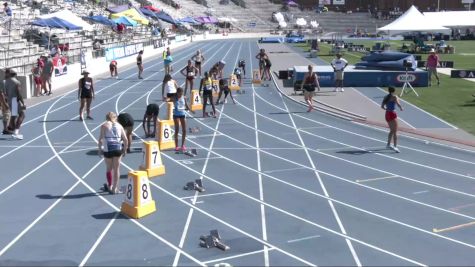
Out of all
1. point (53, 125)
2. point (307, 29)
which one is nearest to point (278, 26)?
point (307, 29)

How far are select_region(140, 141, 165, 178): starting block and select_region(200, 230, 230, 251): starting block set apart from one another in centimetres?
407

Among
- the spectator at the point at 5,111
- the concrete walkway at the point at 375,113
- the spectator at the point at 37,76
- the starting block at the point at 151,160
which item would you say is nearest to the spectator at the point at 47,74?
the spectator at the point at 37,76

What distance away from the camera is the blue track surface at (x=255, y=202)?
8406mm

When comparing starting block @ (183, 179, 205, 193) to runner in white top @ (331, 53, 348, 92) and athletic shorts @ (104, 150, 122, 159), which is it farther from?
runner in white top @ (331, 53, 348, 92)

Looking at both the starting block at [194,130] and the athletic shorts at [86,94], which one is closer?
the starting block at [194,130]

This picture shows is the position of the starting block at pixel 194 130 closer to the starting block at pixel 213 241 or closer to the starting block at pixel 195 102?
the starting block at pixel 195 102

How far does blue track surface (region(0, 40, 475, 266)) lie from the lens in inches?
331

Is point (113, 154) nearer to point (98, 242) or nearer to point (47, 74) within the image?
point (98, 242)

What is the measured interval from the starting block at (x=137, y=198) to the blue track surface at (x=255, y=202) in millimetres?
157

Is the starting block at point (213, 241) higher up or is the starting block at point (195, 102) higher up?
the starting block at point (195, 102)

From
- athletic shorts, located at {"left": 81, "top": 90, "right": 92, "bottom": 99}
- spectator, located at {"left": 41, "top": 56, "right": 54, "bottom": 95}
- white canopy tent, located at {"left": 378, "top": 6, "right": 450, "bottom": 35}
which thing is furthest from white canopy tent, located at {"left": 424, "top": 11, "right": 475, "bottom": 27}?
athletic shorts, located at {"left": 81, "top": 90, "right": 92, "bottom": 99}

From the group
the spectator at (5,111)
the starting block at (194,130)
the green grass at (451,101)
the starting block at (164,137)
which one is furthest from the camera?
the green grass at (451,101)

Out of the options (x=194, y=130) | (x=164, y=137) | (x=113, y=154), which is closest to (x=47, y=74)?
(x=194, y=130)

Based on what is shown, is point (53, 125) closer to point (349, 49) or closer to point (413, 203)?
point (413, 203)
